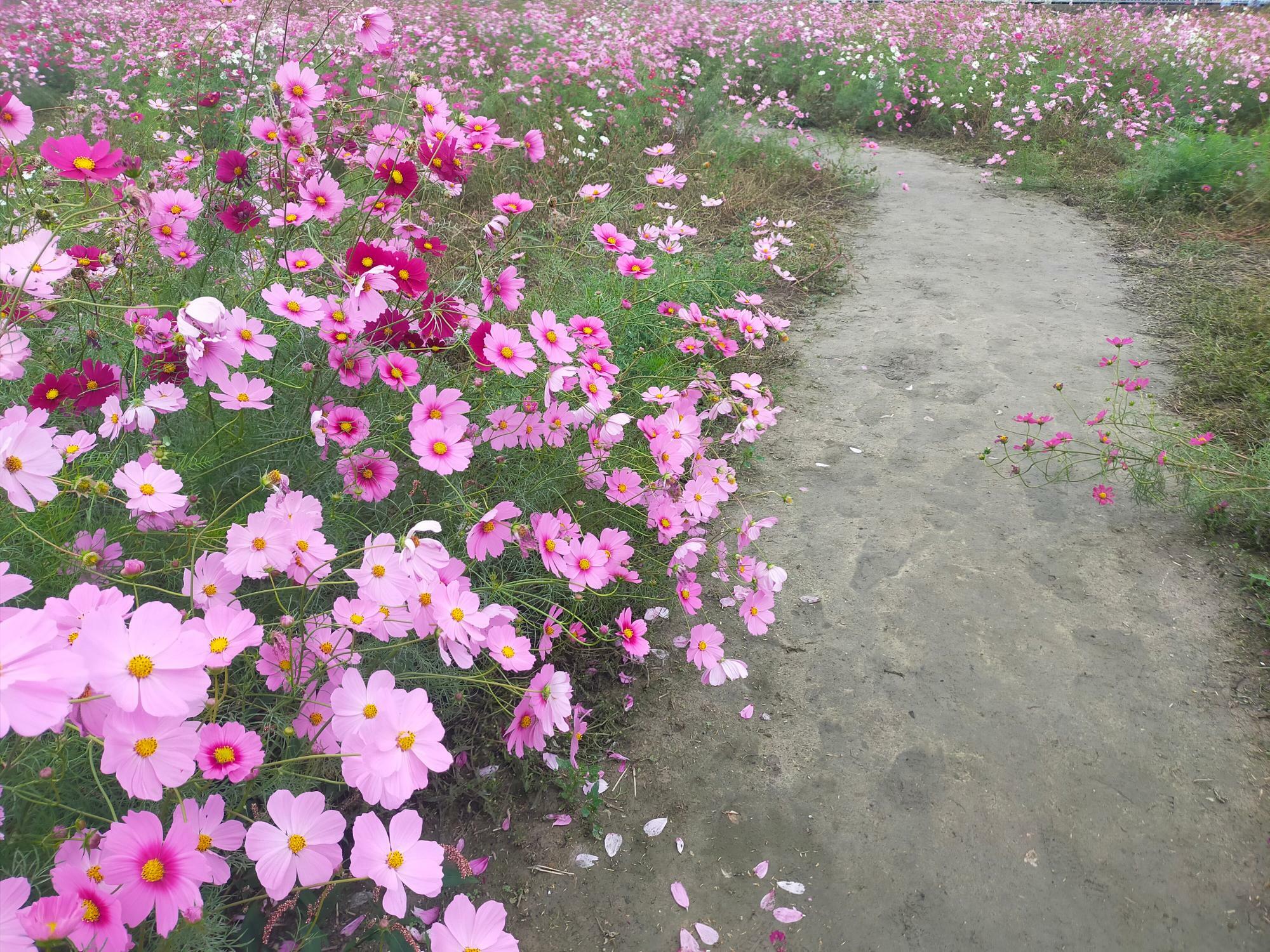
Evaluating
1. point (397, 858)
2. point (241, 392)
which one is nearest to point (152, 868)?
point (397, 858)

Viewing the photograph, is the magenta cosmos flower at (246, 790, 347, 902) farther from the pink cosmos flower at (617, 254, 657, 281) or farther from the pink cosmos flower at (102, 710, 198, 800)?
the pink cosmos flower at (617, 254, 657, 281)

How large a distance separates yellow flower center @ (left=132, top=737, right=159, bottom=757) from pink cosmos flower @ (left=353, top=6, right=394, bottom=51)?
1271 mm

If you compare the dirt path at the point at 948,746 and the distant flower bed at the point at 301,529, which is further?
the dirt path at the point at 948,746

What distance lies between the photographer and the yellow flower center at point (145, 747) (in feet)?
2.35

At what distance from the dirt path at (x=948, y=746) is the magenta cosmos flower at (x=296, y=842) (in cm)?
59

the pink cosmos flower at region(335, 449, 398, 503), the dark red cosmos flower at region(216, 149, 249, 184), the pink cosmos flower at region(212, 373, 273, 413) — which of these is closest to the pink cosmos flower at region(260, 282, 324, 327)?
the pink cosmos flower at region(212, 373, 273, 413)

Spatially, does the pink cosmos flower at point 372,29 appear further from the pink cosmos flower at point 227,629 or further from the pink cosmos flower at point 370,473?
the pink cosmos flower at point 227,629

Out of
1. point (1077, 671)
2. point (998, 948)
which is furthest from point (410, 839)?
point (1077, 671)

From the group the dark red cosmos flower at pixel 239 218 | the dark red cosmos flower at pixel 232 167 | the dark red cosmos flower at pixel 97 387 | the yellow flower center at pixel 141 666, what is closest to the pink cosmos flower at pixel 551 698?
the yellow flower center at pixel 141 666

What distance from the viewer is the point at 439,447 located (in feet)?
4.17

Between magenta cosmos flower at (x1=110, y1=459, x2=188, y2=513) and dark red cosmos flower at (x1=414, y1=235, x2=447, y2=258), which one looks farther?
dark red cosmos flower at (x1=414, y1=235, x2=447, y2=258)

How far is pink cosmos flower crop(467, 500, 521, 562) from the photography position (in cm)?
125

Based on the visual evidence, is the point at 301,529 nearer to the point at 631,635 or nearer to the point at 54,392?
the point at 54,392

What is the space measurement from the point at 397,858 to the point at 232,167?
1.30 meters
